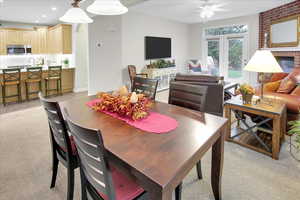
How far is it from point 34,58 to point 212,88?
7.44m

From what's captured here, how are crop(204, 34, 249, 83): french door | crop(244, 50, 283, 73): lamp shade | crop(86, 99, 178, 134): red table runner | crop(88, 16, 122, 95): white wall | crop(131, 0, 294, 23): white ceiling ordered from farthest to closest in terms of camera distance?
crop(204, 34, 249, 83): french door → crop(88, 16, 122, 95): white wall → crop(131, 0, 294, 23): white ceiling → crop(244, 50, 283, 73): lamp shade → crop(86, 99, 178, 134): red table runner

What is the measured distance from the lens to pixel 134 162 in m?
1.00

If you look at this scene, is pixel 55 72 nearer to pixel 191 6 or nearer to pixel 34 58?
pixel 34 58

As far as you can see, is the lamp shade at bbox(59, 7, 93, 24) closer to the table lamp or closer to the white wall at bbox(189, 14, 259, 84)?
the table lamp

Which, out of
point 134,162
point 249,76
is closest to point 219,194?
point 134,162

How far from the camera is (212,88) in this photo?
3504 mm

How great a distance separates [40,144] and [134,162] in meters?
2.52

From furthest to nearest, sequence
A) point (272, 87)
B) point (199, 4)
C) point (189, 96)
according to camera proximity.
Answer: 1. point (199, 4)
2. point (272, 87)
3. point (189, 96)

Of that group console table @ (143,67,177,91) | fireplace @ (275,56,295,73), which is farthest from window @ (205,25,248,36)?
console table @ (143,67,177,91)

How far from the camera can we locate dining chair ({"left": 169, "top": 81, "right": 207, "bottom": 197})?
1920mm

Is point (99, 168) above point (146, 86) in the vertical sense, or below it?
below

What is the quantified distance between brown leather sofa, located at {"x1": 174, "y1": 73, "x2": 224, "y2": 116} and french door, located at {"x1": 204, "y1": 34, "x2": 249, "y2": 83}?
172 inches

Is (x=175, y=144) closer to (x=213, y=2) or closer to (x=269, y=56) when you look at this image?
(x=269, y=56)

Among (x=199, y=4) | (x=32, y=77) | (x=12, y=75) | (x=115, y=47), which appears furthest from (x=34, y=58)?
(x=199, y=4)
